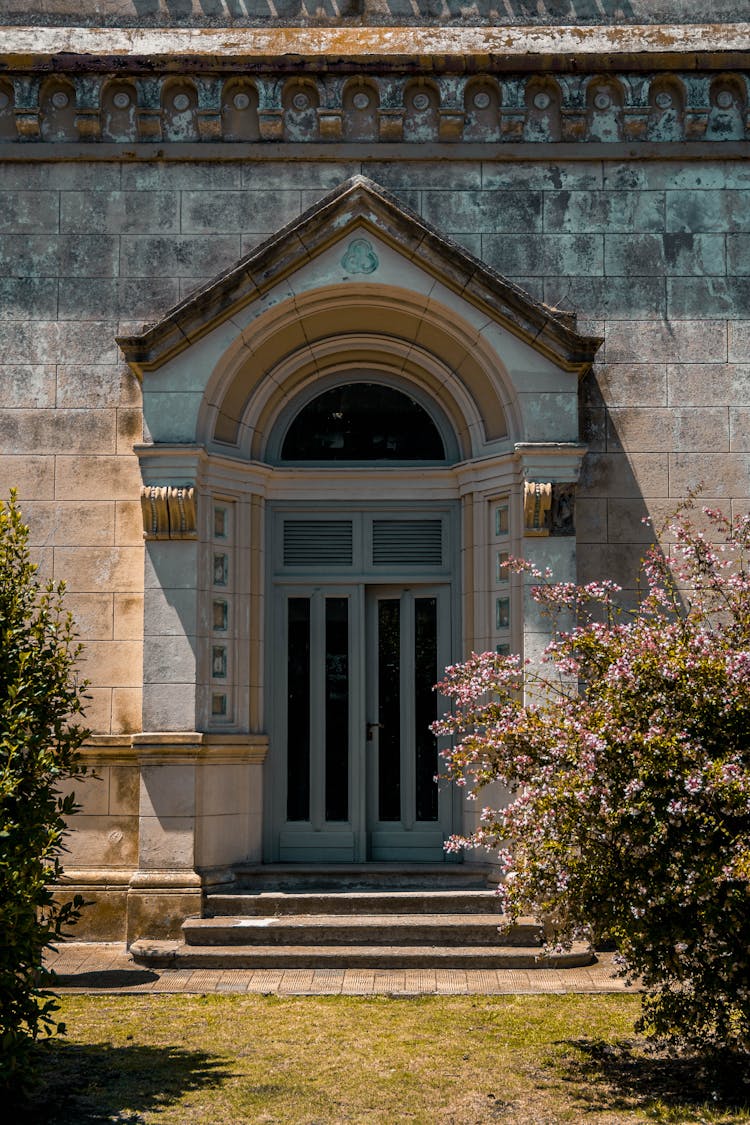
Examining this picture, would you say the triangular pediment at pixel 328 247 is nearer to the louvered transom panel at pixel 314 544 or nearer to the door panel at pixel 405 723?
the louvered transom panel at pixel 314 544

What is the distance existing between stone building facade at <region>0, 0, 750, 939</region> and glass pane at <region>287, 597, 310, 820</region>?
1.0 inches

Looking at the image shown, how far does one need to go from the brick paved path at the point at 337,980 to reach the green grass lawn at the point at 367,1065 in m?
0.22

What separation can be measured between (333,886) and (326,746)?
1307mm

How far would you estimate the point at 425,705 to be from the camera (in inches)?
488

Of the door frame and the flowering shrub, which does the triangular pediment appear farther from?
the flowering shrub

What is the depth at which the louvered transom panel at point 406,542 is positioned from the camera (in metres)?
12.5

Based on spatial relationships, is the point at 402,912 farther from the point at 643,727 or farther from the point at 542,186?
the point at 542,186

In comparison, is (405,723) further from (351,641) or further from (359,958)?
(359,958)

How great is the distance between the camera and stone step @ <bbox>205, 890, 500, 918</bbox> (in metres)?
11.0

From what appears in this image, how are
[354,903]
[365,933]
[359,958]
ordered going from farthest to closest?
[354,903] → [365,933] → [359,958]

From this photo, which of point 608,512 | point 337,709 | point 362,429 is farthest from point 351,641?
point 608,512

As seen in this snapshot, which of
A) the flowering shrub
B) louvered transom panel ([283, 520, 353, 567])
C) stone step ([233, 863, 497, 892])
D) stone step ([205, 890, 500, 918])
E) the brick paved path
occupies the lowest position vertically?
the brick paved path

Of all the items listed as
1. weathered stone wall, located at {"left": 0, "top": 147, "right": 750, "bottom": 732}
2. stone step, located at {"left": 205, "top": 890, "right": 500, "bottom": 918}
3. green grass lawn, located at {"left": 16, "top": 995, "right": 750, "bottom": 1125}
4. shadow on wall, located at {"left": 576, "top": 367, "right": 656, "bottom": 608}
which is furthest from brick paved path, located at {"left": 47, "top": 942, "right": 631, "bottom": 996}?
shadow on wall, located at {"left": 576, "top": 367, "right": 656, "bottom": 608}

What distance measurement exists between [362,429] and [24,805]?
247 inches
